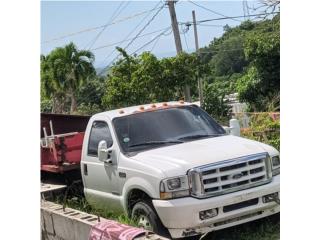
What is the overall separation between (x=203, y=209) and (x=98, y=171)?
1.48 m

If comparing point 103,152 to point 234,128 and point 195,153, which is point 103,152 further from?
point 234,128

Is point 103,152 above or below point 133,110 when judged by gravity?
below

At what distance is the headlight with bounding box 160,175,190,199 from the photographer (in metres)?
4.32

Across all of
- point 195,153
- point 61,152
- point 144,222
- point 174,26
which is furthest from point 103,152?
point 174,26

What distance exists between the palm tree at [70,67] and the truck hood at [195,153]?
1452 millimetres

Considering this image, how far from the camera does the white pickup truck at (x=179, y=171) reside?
14.2 ft

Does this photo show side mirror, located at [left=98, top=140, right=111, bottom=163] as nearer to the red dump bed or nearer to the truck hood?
the truck hood

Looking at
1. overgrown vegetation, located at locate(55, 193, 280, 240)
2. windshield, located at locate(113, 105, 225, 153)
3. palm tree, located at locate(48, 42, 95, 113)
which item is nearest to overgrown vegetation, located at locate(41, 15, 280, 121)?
palm tree, located at locate(48, 42, 95, 113)

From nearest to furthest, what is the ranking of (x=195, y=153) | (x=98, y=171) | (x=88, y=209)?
(x=195, y=153)
(x=98, y=171)
(x=88, y=209)

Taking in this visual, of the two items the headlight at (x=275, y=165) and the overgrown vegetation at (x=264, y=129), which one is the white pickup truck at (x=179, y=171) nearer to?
the headlight at (x=275, y=165)

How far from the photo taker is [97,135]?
5.53 meters
